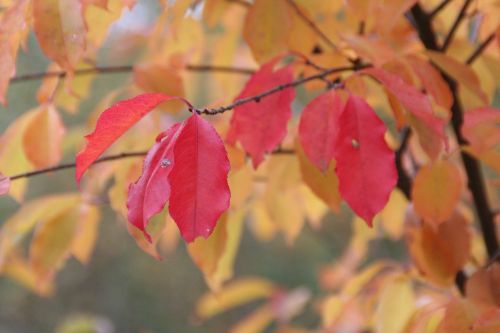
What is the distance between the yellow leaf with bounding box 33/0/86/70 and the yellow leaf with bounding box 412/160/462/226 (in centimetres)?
34

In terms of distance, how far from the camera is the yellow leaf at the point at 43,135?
0.78 m

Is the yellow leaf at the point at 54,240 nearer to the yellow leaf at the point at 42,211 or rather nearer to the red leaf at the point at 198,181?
the yellow leaf at the point at 42,211

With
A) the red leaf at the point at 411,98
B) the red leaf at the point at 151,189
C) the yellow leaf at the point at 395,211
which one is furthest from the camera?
the yellow leaf at the point at 395,211

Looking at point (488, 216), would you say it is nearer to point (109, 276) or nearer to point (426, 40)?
point (426, 40)

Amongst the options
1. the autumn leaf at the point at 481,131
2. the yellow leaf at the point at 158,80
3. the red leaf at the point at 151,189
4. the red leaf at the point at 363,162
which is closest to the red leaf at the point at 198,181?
the red leaf at the point at 151,189

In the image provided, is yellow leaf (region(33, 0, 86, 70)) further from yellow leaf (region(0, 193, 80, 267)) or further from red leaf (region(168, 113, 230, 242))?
yellow leaf (region(0, 193, 80, 267))

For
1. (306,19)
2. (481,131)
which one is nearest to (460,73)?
(481,131)

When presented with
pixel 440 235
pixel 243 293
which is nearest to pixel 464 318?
pixel 440 235

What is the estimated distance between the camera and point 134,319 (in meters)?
3.53

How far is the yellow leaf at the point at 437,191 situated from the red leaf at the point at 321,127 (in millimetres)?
143

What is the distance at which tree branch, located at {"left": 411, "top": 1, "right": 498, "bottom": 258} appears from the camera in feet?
2.67

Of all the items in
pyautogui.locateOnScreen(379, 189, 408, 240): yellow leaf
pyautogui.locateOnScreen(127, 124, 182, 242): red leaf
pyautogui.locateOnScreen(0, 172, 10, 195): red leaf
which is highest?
pyautogui.locateOnScreen(0, 172, 10, 195): red leaf

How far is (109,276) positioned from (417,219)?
2865 mm

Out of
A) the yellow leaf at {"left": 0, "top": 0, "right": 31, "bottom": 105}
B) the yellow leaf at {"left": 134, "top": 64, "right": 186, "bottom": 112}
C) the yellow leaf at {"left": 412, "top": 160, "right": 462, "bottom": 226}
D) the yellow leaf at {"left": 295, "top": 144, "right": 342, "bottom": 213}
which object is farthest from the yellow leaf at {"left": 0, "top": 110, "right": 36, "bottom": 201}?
the yellow leaf at {"left": 412, "top": 160, "right": 462, "bottom": 226}
